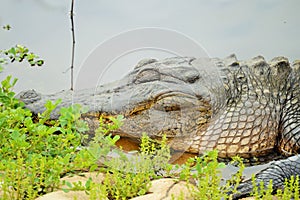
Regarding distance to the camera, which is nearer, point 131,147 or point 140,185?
point 140,185

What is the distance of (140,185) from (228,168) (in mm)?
745

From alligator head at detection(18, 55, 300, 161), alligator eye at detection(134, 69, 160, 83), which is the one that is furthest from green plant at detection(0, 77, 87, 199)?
alligator eye at detection(134, 69, 160, 83)

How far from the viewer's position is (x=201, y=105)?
2.10 metres

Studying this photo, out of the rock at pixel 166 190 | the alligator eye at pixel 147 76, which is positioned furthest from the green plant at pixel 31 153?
the alligator eye at pixel 147 76

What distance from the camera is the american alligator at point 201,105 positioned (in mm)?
2025

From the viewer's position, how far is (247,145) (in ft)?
6.84

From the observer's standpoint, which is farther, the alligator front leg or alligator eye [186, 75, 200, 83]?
alligator eye [186, 75, 200, 83]

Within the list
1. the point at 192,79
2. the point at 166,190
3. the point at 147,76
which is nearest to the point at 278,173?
the point at 166,190

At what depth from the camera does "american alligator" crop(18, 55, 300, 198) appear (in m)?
2.03

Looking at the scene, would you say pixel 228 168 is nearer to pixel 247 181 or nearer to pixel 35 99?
pixel 247 181

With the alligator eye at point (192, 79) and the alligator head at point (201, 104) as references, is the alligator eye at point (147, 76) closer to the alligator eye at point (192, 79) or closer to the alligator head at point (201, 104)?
the alligator head at point (201, 104)

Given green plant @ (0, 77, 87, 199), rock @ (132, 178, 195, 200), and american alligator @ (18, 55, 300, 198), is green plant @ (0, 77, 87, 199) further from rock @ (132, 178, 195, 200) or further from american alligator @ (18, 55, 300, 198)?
american alligator @ (18, 55, 300, 198)

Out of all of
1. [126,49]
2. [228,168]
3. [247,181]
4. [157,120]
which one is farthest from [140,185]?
[126,49]

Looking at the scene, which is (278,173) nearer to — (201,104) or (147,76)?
(201,104)
